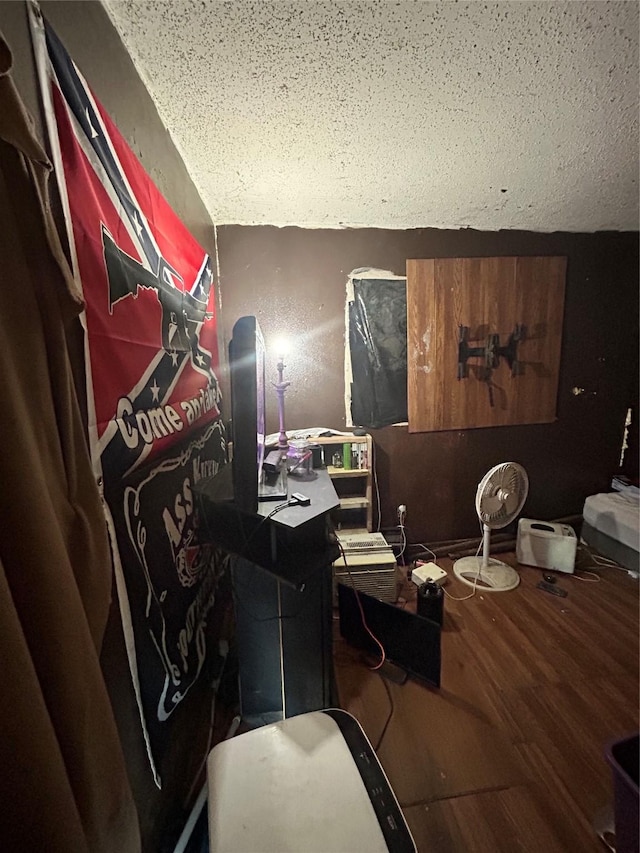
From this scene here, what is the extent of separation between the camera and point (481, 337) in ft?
7.91

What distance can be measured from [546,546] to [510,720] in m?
1.28

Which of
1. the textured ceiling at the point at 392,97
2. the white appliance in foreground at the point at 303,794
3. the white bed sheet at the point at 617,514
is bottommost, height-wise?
the white bed sheet at the point at 617,514

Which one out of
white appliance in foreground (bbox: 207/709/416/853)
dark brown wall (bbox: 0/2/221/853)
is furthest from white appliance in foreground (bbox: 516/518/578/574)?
dark brown wall (bbox: 0/2/221/853)

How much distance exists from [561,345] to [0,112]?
3.02 m

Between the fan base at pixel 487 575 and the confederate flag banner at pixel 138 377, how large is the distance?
5.62 ft

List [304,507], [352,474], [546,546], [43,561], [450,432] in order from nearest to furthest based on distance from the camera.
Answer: [43,561] < [304,507] < [352,474] < [546,546] < [450,432]

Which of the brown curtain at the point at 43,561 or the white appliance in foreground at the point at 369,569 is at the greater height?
the brown curtain at the point at 43,561

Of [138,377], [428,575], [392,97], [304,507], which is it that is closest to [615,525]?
[428,575]

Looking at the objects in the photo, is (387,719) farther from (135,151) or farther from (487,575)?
(135,151)

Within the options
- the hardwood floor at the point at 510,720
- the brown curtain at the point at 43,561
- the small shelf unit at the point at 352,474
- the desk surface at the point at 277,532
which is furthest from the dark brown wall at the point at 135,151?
the small shelf unit at the point at 352,474

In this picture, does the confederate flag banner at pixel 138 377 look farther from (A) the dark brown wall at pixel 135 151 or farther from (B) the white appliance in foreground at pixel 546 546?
(B) the white appliance in foreground at pixel 546 546

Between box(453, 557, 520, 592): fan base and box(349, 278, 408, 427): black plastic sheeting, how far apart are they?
1084 millimetres

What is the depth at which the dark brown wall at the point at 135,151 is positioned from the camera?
56cm

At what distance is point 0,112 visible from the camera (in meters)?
0.39
